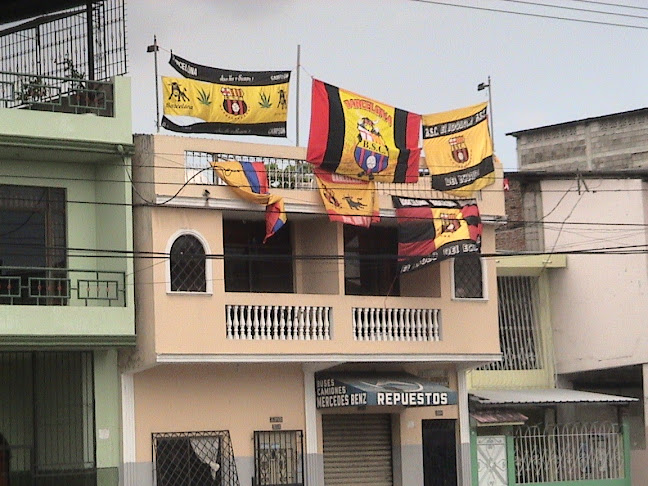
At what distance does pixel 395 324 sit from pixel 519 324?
19.3ft

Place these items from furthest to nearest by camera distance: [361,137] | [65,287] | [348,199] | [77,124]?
1. [348,199]
2. [361,137]
3. [65,287]
4. [77,124]

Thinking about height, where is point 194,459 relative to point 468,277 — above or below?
below

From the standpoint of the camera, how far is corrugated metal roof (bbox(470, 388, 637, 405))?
25.6 meters

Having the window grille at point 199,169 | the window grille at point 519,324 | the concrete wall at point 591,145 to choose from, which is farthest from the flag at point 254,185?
the concrete wall at point 591,145

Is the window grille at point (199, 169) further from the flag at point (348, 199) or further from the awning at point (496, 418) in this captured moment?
the awning at point (496, 418)

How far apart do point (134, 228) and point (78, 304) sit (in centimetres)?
156

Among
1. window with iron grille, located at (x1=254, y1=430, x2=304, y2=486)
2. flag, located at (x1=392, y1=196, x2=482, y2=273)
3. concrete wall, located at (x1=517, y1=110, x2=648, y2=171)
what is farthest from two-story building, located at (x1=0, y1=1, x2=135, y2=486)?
concrete wall, located at (x1=517, y1=110, x2=648, y2=171)

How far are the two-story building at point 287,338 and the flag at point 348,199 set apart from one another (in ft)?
0.85

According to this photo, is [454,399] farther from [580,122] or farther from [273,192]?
[580,122]

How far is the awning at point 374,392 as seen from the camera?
22.3 metres

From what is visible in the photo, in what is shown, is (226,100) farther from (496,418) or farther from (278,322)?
(496,418)

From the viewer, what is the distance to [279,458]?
22703 mm

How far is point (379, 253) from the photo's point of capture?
24.7 metres

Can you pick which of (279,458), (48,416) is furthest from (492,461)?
(48,416)
